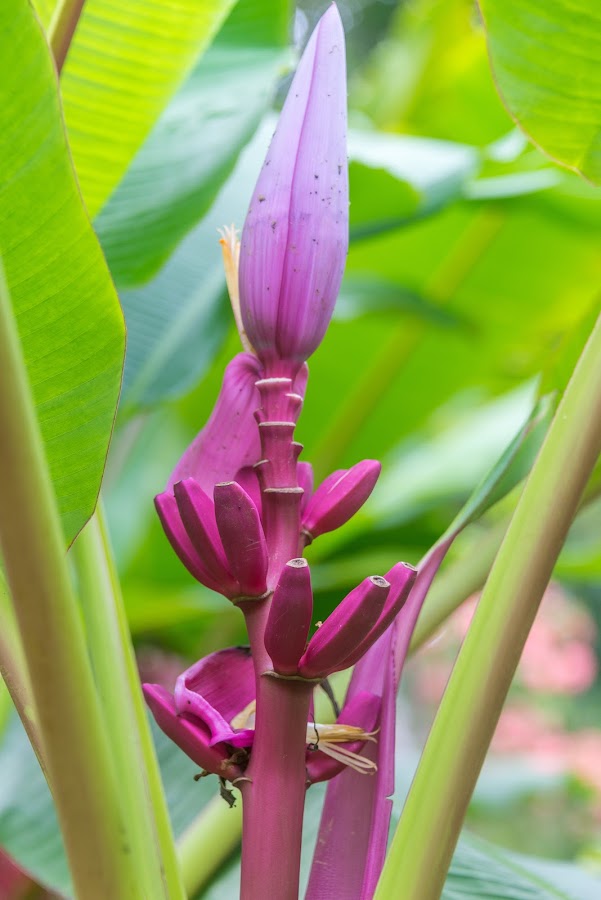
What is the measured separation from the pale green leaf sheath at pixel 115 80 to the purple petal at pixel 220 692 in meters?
0.29

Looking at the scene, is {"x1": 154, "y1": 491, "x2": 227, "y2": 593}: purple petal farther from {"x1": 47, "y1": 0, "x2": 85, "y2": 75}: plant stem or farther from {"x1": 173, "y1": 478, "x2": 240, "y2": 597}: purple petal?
{"x1": 47, "y1": 0, "x2": 85, "y2": 75}: plant stem

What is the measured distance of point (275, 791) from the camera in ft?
0.95

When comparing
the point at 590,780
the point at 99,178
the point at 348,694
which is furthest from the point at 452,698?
the point at 590,780

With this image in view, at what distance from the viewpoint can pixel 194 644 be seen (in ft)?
3.56

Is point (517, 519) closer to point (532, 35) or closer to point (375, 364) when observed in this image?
point (532, 35)

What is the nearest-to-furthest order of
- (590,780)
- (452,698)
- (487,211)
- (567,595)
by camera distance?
1. (452,698)
2. (487,211)
3. (590,780)
4. (567,595)

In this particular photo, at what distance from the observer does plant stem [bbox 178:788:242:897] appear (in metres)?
0.46

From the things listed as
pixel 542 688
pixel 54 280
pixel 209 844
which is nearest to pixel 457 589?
pixel 209 844

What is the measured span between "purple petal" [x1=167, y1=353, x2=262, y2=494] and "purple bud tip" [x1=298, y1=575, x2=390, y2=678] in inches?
2.7

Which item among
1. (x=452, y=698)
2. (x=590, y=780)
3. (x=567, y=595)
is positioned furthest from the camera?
(x=567, y=595)

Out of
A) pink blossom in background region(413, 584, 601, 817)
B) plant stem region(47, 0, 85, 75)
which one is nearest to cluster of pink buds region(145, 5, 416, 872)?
plant stem region(47, 0, 85, 75)

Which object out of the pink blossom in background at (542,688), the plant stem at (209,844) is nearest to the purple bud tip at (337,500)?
the plant stem at (209,844)

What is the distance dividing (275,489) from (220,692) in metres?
0.07

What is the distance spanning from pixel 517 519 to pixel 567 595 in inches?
111
